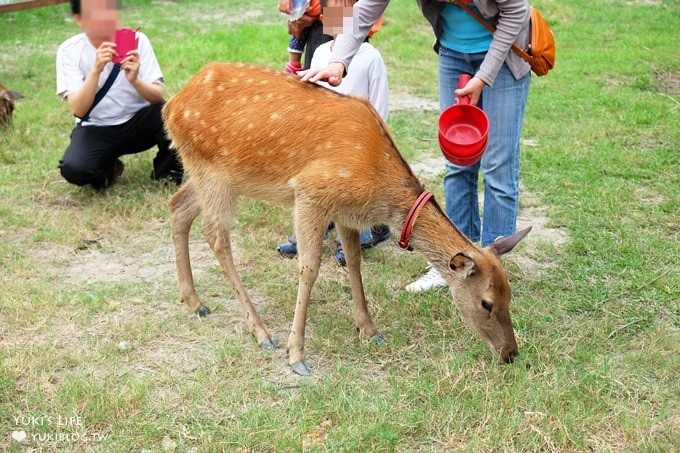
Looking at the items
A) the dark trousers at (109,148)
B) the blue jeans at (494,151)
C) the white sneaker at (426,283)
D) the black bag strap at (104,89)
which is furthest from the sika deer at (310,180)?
the dark trousers at (109,148)

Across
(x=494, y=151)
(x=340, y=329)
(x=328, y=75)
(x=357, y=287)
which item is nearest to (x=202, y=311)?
(x=340, y=329)

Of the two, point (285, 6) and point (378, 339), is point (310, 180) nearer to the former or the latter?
point (378, 339)

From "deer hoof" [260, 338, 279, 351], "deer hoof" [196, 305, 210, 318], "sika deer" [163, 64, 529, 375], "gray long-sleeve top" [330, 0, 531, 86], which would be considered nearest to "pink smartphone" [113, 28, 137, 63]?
"sika deer" [163, 64, 529, 375]

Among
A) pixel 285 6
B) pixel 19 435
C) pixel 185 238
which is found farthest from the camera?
pixel 285 6

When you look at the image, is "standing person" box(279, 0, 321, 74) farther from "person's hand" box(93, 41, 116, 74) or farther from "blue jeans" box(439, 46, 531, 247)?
"person's hand" box(93, 41, 116, 74)

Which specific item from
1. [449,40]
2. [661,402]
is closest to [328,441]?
[661,402]

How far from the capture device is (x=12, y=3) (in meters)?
12.2

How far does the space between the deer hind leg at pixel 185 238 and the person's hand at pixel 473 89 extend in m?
1.62

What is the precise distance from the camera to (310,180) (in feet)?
13.2

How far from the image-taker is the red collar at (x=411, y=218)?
398cm

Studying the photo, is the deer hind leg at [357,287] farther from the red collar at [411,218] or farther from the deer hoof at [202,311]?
the deer hoof at [202,311]

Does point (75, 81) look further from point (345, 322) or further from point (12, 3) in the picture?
point (12, 3)

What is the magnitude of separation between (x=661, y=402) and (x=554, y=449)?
69 cm

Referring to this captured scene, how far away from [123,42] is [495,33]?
2.82 m
